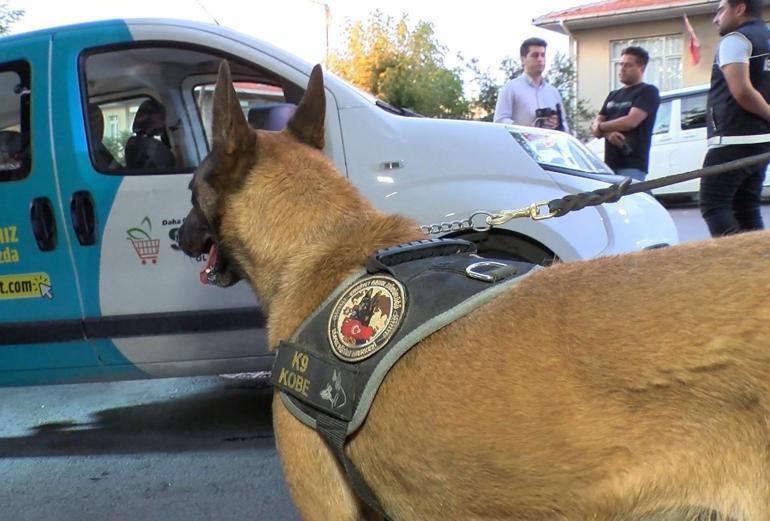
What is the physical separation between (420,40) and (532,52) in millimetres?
13641

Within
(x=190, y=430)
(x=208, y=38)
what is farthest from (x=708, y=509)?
(x=190, y=430)

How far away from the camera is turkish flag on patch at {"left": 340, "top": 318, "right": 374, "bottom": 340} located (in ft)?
5.55

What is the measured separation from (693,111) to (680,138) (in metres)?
0.61

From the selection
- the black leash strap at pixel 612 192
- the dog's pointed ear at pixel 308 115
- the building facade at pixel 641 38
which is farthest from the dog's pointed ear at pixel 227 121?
the building facade at pixel 641 38

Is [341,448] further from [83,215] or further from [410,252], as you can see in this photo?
[83,215]

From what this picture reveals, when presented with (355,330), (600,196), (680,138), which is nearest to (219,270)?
(355,330)

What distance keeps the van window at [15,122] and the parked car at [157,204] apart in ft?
0.04

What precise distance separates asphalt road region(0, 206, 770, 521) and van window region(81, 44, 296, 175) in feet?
5.21

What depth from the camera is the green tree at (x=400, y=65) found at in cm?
1711

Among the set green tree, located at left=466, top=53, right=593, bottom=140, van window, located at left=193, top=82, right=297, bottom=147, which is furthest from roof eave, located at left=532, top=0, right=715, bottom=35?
van window, located at left=193, top=82, right=297, bottom=147

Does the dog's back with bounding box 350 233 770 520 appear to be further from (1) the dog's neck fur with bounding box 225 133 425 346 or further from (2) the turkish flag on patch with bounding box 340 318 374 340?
(1) the dog's neck fur with bounding box 225 133 425 346

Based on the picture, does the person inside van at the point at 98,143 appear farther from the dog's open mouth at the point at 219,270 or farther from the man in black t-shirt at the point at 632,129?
the man in black t-shirt at the point at 632,129

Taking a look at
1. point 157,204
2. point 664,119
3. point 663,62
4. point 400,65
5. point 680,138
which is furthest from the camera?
point 663,62

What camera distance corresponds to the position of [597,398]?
137cm
